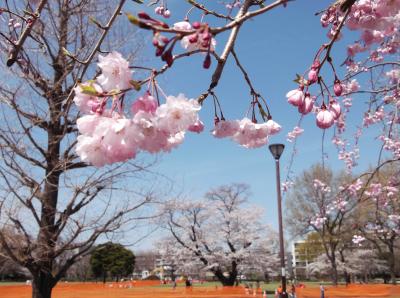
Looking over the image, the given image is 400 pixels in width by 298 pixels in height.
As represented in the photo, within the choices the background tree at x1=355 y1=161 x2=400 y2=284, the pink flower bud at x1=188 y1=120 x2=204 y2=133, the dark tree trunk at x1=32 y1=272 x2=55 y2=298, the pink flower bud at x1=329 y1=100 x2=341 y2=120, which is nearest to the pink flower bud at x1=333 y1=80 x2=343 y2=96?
the pink flower bud at x1=329 y1=100 x2=341 y2=120

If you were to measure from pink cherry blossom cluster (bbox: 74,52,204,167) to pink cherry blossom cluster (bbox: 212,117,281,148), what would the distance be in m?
0.49

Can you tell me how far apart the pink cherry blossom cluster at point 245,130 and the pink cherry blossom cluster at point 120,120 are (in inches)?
19.5

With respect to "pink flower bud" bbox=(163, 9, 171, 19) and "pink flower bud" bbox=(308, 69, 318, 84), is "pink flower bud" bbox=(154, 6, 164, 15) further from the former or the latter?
"pink flower bud" bbox=(308, 69, 318, 84)

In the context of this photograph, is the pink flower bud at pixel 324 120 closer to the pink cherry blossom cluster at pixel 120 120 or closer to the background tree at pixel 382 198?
the pink cherry blossom cluster at pixel 120 120

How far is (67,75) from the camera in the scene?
261 inches

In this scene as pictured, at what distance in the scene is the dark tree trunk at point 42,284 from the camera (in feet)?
22.3

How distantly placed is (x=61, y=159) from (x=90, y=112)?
574 centimetres

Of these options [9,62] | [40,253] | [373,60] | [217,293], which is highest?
[373,60]

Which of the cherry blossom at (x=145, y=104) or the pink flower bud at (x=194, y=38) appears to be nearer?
the pink flower bud at (x=194, y=38)

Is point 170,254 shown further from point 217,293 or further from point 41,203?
point 41,203

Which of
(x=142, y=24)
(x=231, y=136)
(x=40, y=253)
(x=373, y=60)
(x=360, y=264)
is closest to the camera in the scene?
(x=142, y=24)

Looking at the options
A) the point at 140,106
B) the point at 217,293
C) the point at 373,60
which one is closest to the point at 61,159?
the point at 373,60

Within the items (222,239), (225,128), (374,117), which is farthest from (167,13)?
(222,239)

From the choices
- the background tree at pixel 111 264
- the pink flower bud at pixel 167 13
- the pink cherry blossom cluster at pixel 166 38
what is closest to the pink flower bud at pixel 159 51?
the pink cherry blossom cluster at pixel 166 38
